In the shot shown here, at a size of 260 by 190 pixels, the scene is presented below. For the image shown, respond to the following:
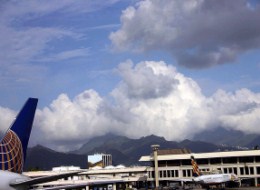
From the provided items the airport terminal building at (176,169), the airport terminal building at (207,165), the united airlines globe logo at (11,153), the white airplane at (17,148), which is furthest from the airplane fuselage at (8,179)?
the airport terminal building at (207,165)

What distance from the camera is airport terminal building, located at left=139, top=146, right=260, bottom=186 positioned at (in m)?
163

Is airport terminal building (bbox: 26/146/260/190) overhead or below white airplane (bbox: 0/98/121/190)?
overhead

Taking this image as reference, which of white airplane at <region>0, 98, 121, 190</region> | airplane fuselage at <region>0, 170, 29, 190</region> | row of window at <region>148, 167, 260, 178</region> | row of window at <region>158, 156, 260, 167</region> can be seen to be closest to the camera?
airplane fuselage at <region>0, 170, 29, 190</region>

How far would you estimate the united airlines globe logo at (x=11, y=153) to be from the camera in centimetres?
3553

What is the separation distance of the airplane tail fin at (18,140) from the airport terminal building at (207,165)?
127159 millimetres

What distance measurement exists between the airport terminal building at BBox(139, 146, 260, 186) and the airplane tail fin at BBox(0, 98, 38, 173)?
127159 millimetres

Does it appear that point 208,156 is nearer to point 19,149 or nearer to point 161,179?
point 161,179

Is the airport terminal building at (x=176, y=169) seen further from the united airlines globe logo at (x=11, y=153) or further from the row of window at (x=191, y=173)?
the united airlines globe logo at (x=11, y=153)

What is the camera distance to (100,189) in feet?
520

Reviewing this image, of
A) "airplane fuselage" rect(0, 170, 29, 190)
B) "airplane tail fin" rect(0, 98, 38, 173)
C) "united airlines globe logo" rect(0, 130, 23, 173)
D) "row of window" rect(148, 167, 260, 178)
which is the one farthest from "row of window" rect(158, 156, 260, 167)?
"airplane fuselage" rect(0, 170, 29, 190)

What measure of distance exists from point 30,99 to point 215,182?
106760 millimetres

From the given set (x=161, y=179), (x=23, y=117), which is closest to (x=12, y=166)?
(x=23, y=117)

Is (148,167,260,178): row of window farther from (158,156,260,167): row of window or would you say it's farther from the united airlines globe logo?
the united airlines globe logo

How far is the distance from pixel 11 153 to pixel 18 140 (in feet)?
5.04
